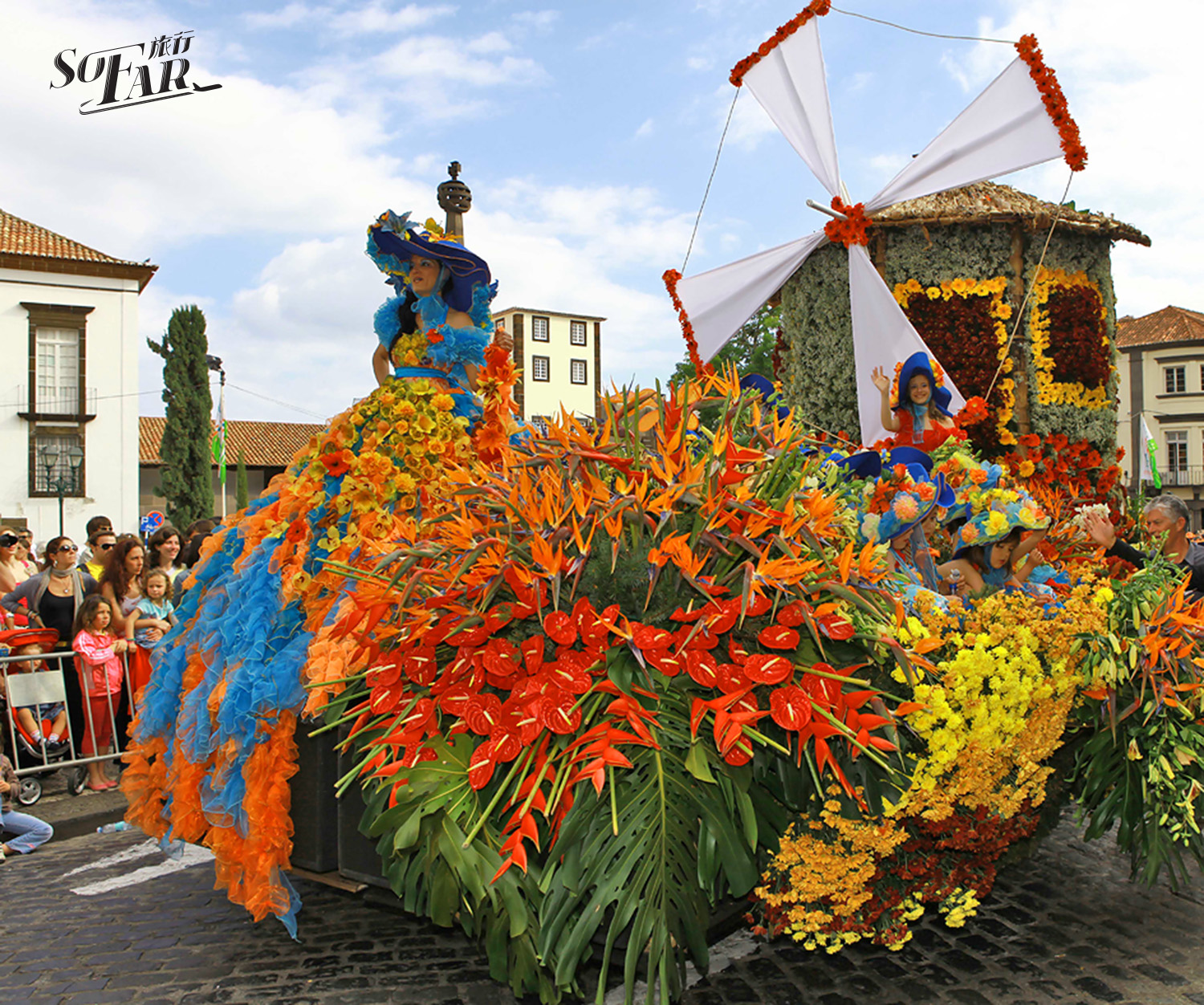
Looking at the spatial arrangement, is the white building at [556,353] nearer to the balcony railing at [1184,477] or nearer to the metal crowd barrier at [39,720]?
the balcony railing at [1184,477]

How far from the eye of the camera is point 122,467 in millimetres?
27594

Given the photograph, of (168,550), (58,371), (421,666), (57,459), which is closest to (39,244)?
(58,371)

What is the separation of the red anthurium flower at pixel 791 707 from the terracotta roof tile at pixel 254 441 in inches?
1493

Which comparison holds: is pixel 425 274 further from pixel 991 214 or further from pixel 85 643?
pixel 991 214

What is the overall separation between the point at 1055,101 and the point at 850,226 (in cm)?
186

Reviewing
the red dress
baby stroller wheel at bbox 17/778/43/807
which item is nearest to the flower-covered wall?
the red dress

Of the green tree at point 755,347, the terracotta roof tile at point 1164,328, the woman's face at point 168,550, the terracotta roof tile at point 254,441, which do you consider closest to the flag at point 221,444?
the terracotta roof tile at point 254,441

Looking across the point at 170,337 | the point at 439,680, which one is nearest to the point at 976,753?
the point at 439,680

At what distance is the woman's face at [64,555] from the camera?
6742mm

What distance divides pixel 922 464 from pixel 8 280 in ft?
95.1

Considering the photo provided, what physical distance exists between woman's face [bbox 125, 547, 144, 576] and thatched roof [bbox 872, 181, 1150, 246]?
6.84m

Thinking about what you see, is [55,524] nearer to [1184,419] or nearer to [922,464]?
[922,464]

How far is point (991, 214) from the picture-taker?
8.32 meters

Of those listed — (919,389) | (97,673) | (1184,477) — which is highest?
(1184,477)
